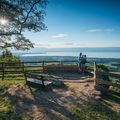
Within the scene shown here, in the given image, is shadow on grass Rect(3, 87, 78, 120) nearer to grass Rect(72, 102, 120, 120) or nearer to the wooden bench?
grass Rect(72, 102, 120, 120)

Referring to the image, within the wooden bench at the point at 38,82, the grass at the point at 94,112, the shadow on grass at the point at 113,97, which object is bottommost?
the grass at the point at 94,112

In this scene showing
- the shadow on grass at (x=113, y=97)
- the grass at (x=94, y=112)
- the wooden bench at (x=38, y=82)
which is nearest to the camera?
the grass at (x=94, y=112)

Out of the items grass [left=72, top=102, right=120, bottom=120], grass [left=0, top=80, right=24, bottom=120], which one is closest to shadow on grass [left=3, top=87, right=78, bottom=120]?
grass [left=0, top=80, right=24, bottom=120]

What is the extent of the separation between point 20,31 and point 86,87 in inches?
347

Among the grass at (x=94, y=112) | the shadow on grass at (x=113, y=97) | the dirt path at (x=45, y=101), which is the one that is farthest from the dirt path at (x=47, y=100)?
the shadow on grass at (x=113, y=97)

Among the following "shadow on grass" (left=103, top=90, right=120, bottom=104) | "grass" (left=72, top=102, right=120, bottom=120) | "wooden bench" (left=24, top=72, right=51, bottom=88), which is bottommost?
"grass" (left=72, top=102, right=120, bottom=120)

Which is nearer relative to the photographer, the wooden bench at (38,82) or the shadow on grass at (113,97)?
the shadow on grass at (113,97)

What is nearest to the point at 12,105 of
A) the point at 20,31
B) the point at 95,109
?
the point at 95,109

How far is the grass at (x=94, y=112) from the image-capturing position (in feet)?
33.6

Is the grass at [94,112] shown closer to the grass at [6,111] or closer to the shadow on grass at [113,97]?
the shadow on grass at [113,97]

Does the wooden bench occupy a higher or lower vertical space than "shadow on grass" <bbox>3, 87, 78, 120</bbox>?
higher

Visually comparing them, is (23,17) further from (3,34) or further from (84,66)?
(84,66)

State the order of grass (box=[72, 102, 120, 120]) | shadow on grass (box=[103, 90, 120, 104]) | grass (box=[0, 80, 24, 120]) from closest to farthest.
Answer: grass (box=[0, 80, 24, 120])
grass (box=[72, 102, 120, 120])
shadow on grass (box=[103, 90, 120, 104])

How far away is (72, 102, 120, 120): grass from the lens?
10.2 meters
